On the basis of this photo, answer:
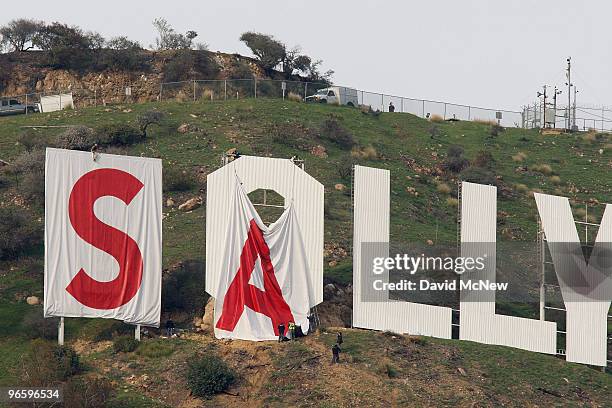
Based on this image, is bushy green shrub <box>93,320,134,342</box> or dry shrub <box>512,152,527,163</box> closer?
bushy green shrub <box>93,320,134,342</box>

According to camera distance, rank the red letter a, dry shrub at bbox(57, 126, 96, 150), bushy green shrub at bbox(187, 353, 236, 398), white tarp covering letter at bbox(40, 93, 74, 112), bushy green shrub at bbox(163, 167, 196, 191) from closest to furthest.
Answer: bushy green shrub at bbox(187, 353, 236, 398)
the red letter a
bushy green shrub at bbox(163, 167, 196, 191)
dry shrub at bbox(57, 126, 96, 150)
white tarp covering letter at bbox(40, 93, 74, 112)

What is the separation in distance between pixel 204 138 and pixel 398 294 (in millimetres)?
22266

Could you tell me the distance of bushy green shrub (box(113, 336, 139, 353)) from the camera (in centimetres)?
3488

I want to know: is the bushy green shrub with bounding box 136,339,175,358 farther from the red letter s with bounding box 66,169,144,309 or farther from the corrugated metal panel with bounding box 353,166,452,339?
the corrugated metal panel with bounding box 353,166,452,339

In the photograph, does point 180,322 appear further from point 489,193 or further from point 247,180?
point 489,193

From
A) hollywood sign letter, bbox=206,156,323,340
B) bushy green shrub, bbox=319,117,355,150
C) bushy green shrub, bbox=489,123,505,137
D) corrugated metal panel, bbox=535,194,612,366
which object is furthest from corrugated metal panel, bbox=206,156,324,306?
bushy green shrub, bbox=489,123,505,137

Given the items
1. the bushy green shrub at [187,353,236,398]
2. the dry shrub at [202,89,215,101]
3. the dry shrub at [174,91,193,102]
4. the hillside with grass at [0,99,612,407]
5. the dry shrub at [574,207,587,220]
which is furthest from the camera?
the dry shrub at [202,89,215,101]

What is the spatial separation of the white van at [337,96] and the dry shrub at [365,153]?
1222 centimetres

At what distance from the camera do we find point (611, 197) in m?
59.8

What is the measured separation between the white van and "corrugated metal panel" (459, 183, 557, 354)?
124 feet

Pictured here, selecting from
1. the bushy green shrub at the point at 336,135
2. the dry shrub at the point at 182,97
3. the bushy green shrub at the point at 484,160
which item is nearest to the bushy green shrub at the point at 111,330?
the bushy green shrub at the point at 336,135

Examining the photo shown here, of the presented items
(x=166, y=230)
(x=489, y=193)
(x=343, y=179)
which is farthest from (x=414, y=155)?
(x=489, y=193)

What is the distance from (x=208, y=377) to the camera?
31609mm

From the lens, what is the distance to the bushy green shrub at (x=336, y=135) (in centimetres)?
6162
